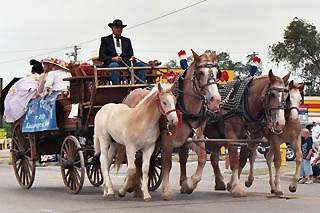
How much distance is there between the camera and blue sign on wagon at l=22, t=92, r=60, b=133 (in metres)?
15.1

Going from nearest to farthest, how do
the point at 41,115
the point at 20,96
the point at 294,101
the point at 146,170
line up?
the point at 146,170 < the point at 294,101 < the point at 41,115 < the point at 20,96

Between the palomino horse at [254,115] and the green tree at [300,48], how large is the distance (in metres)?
47.2

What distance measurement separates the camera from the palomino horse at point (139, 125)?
12195 mm

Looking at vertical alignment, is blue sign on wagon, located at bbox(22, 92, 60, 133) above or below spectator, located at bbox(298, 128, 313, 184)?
above

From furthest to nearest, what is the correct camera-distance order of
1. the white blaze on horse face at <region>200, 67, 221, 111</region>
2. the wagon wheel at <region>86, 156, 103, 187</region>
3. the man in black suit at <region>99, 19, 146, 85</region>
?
the wagon wheel at <region>86, 156, 103, 187</region>, the man in black suit at <region>99, 19, 146, 85</region>, the white blaze on horse face at <region>200, 67, 221, 111</region>

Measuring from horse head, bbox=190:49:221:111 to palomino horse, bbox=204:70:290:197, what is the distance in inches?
44.7

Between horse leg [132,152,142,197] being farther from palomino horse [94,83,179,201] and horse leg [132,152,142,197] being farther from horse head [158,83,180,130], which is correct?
horse head [158,83,180,130]

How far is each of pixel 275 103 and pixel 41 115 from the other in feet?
17.8

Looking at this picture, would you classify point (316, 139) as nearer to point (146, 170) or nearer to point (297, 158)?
point (297, 158)

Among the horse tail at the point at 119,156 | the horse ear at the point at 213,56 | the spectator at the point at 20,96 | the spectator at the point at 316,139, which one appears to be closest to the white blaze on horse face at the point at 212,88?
the horse ear at the point at 213,56

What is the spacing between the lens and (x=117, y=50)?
579 inches

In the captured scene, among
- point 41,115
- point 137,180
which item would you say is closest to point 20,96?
point 41,115

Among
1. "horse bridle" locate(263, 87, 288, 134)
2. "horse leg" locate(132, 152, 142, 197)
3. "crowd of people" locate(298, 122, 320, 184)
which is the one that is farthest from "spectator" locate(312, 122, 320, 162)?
"horse leg" locate(132, 152, 142, 197)

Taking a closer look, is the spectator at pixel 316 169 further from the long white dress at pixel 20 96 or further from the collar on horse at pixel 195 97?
the long white dress at pixel 20 96
